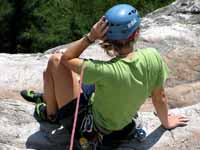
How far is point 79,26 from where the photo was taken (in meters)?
14.4

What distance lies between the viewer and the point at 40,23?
1455 centimetres

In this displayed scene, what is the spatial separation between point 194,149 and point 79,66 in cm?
92

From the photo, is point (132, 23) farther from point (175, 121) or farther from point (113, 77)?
point (175, 121)

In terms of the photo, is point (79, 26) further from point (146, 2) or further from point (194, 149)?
point (194, 149)

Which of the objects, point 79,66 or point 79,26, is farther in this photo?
point 79,26

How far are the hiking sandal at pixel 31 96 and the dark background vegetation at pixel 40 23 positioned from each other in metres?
8.87

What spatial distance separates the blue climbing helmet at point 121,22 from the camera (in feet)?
11.7

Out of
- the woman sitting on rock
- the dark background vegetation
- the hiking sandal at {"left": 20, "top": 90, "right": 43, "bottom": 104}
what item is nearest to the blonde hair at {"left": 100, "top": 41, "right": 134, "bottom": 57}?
the woman sitting on rock

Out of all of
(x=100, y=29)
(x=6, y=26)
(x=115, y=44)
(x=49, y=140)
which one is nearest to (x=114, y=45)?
(x=115, y=44)

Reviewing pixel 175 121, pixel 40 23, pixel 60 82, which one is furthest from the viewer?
pixel 40 23

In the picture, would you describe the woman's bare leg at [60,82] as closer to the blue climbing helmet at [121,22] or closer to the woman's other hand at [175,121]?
the blue climbing helmet at [121,22]

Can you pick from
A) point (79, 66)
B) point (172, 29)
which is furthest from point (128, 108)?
point (172, 29)

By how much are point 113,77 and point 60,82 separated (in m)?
0.50

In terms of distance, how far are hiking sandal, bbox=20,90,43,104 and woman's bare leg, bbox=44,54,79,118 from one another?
0.56 m
